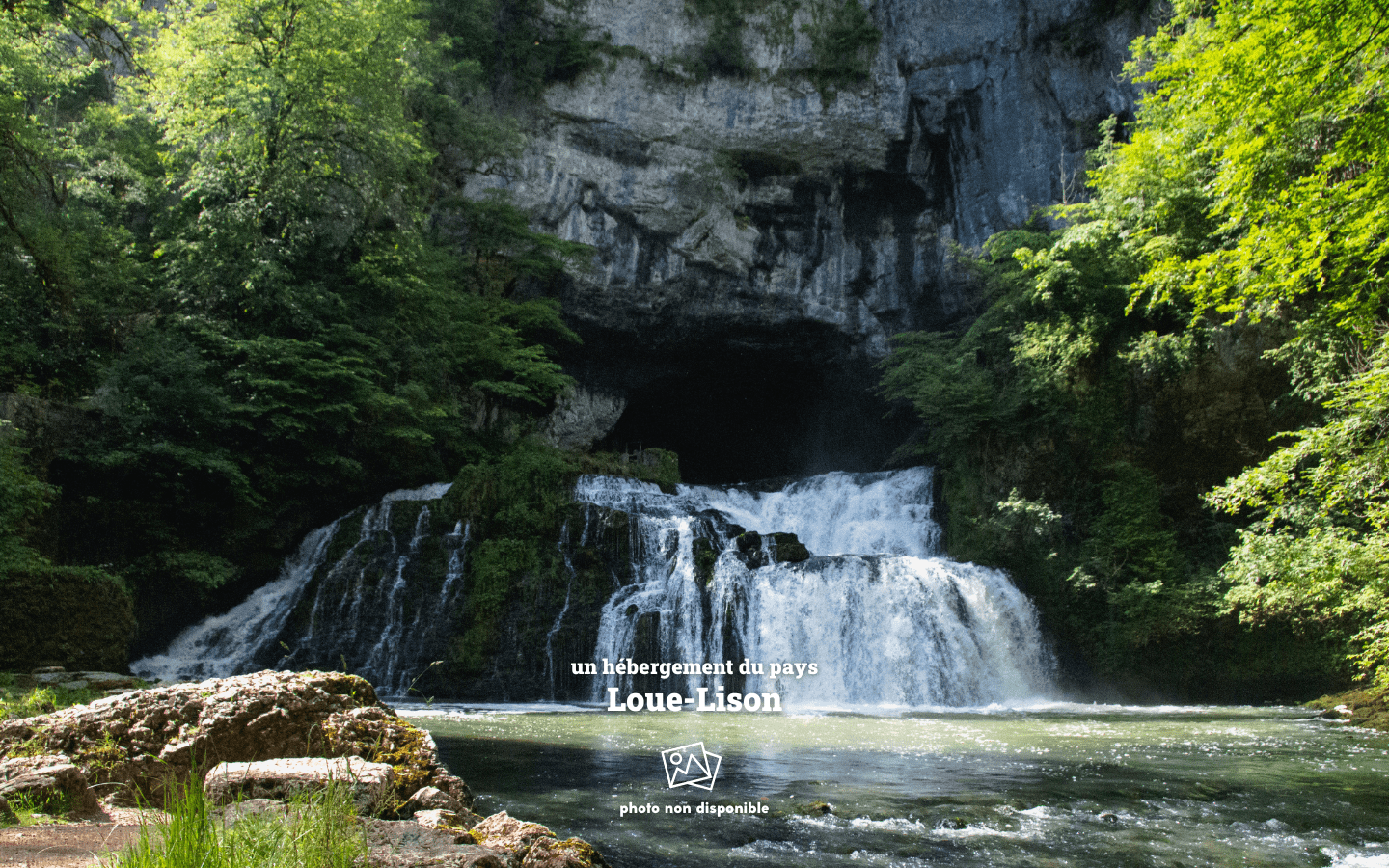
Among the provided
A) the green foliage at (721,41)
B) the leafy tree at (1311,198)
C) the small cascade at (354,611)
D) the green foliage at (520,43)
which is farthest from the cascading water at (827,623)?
the green foliage at (721,41)

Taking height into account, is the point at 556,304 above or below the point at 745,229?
below

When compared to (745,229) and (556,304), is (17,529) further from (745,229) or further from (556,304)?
(745,229)

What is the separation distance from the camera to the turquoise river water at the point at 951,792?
4.26 metres

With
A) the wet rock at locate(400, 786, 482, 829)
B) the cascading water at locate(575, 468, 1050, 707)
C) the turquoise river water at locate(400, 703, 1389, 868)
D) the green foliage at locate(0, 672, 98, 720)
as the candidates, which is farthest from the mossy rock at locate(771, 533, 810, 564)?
the wet rock at locate(400, 786, 482, 829)

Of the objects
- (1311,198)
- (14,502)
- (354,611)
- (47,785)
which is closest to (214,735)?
(47,785)

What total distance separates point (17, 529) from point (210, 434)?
4115mm

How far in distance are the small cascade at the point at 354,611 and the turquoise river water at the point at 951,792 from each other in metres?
4.97

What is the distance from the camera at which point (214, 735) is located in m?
3.79

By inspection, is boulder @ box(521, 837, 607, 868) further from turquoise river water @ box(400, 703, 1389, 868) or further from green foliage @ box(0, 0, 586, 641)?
green foliage @ box(0, 0, 586, 641)

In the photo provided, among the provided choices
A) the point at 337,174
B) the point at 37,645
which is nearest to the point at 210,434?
the point at 37,645

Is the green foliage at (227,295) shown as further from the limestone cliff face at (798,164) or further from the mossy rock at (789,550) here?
the mossy rock at (789,550)

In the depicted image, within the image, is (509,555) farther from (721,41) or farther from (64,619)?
(721,41)

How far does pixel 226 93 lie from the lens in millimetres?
15711

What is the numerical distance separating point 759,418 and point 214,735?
2792 cm
